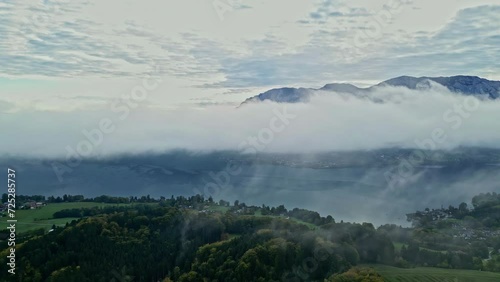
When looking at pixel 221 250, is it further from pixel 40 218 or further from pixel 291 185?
pixel 291 185

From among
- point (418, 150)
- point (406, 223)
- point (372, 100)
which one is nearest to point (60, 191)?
point (406, 223)

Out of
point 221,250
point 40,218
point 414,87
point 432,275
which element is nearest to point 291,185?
point 40,218

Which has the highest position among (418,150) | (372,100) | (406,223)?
(372,100)

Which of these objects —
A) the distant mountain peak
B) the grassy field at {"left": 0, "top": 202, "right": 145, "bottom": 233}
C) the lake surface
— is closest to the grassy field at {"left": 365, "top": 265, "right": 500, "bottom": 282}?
the grassy field at {"left": 0, "top": 202, "right": 145, "bottom": 233}

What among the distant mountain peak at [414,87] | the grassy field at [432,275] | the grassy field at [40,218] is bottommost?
the grassy field at [432,275]

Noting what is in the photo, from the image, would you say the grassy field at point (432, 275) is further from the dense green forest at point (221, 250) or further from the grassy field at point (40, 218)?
the grassy field at point (40, 218)

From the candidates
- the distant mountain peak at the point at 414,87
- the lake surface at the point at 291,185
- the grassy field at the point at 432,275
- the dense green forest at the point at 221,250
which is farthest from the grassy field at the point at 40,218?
the distant mountain peak at the point at 414,87

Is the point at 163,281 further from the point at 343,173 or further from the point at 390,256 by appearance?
the point at 343,173
